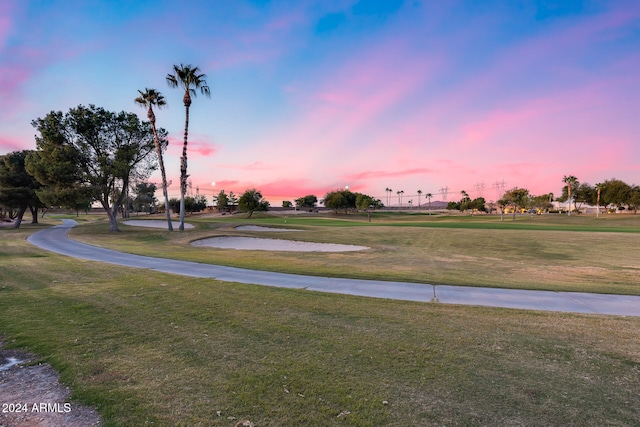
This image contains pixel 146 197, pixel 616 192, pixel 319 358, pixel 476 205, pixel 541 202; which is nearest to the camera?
pixel 319 358

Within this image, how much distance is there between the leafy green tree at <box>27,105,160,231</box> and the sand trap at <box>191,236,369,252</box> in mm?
13730

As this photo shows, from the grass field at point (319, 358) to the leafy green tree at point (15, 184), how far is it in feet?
129

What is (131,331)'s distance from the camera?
5621mm

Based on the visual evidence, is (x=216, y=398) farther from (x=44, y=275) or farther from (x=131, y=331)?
(x=44, y=275)

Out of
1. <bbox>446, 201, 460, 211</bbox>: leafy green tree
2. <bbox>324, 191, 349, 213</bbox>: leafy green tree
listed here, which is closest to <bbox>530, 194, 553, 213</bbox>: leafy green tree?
<bbox>446, 201, 460, 211</bbox>: leafy green tree

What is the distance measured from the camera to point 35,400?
3582 mm

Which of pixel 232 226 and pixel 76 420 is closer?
pixel 76 420

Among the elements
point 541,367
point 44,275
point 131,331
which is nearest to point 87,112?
point 44,275

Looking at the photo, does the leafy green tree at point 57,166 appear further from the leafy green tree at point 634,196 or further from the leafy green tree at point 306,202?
the leafy green tree at point 306,202

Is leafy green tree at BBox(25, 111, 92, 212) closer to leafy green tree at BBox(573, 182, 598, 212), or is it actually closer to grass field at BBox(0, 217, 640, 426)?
grass field at BBox(0, 217, 640, 426)

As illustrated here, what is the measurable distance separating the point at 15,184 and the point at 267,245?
36454 millimetres

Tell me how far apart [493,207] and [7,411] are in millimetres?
181683

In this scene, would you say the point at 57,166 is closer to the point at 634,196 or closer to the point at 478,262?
the point at 478,262

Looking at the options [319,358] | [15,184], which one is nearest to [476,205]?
[15,184]
